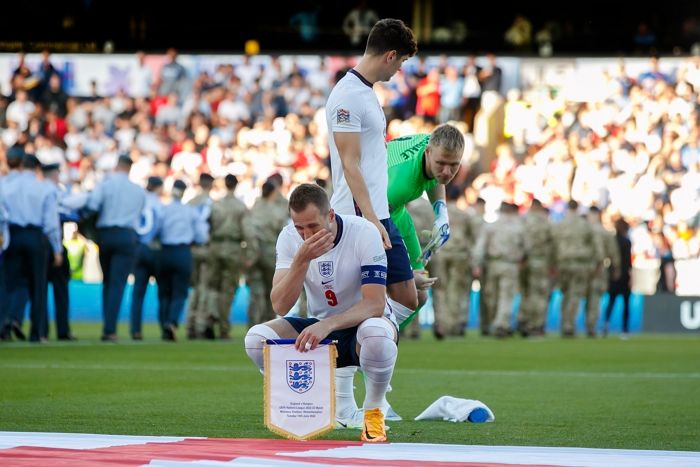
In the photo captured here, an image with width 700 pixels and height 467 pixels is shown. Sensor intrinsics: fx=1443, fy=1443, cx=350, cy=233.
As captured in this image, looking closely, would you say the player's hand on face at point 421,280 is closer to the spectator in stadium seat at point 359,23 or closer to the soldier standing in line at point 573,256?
the soldier standing in line at point 573,256

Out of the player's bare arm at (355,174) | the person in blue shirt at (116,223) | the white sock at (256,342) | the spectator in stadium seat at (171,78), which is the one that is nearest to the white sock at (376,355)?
the white sock at (256,342)

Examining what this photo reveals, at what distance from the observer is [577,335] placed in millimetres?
27969

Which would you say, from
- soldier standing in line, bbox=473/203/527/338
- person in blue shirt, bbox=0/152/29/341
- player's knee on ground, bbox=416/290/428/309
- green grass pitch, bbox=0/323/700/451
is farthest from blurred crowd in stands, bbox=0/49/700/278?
player's knee on ground, bbox=416/290/428/309

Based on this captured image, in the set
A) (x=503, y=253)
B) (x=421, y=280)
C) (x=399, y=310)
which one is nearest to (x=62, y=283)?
(x=503, y=253)

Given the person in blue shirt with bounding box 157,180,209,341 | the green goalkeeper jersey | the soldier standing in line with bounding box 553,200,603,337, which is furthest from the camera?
the soldier standing in line with bounding box 553,200,603,337

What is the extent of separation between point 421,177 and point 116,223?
1083cm

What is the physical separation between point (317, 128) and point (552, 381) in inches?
833

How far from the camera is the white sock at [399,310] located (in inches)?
367

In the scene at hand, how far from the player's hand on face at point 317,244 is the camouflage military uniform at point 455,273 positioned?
17.0 metres

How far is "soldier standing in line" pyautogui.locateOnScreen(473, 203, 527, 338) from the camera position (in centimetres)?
2542

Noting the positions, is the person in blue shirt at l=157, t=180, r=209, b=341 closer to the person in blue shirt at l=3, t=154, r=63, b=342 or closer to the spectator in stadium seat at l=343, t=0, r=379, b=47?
the person in blue shirt at l=3, t=154, r=63, b=342

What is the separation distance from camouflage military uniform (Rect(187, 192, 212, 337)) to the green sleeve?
42.2 feet

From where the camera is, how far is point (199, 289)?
2325 centimetres

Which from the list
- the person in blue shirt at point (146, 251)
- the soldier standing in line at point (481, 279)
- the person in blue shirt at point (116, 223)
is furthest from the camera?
the soldier standing in line at point (481, 279)
